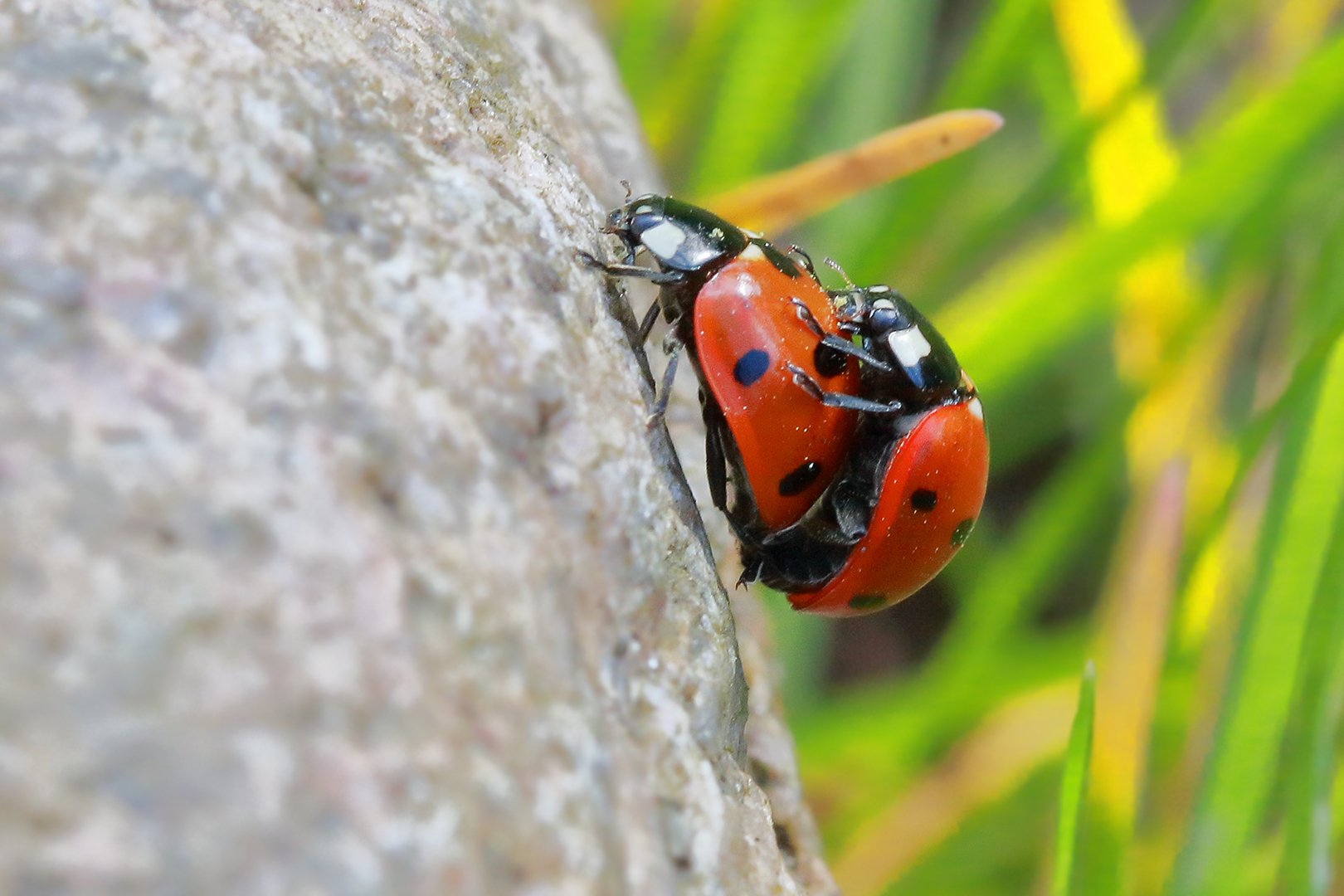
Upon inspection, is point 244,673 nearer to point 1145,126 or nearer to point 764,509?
point 764,509

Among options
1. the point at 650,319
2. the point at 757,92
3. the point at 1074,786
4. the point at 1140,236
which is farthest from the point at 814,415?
the point at 757,92

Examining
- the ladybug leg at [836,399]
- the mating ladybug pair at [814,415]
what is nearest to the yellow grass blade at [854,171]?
the mating ladybug pair at [814,415]

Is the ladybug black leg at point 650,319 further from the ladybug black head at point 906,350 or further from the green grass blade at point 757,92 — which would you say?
the green grass blade at point 757,92

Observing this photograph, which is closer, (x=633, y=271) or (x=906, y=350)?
(x=633, y=271)

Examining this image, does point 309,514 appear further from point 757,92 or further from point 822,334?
point 757,92

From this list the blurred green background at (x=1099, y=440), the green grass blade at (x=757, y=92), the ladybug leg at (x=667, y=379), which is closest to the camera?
the ladybug leg at (x=667, y=379)

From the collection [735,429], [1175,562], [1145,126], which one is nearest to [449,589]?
[735,429]

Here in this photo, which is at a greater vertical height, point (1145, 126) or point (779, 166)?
point (1145, 126)

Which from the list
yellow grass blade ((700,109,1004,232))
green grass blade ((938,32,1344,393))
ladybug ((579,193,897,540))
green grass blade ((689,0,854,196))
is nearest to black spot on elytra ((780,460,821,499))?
ladybug ((579,193,897,540))
